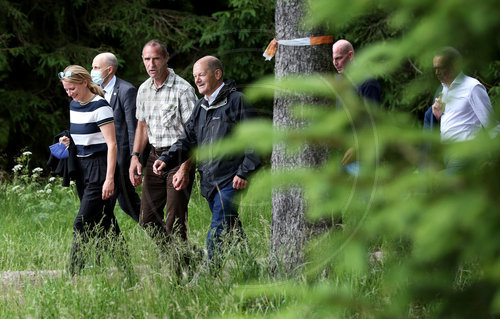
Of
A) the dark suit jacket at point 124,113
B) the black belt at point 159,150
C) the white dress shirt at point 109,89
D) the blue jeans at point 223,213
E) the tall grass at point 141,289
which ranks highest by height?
the white dress shirt at point 109,89

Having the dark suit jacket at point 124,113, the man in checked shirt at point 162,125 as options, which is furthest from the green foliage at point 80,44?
the man in checked shirt at point 162,125

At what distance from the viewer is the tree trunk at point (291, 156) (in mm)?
4078

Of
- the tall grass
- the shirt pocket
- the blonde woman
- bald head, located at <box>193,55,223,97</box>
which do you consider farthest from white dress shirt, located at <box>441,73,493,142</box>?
the blonde woman

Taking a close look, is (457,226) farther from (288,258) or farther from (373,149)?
(288,258)

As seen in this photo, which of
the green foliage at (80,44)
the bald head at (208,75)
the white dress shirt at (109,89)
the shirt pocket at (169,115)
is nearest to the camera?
the bald head at (208,75)

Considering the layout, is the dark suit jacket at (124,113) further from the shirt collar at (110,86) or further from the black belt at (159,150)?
the black belt at (159,150)

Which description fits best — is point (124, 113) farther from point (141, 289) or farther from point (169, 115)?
point (141, 289)

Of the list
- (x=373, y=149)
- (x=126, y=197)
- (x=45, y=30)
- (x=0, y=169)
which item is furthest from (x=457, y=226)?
(x=45, y=30)

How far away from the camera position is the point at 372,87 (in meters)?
4.53

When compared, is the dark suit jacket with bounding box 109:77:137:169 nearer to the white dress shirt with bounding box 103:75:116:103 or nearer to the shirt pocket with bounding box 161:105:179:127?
the white dress shirt with bounding box 103:75:116:103

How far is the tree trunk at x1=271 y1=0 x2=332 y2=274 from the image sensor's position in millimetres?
4078

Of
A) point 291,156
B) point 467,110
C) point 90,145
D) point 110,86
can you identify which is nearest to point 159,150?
point 90,145

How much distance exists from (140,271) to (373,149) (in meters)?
3.11

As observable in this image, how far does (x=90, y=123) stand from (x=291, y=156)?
193 cm
